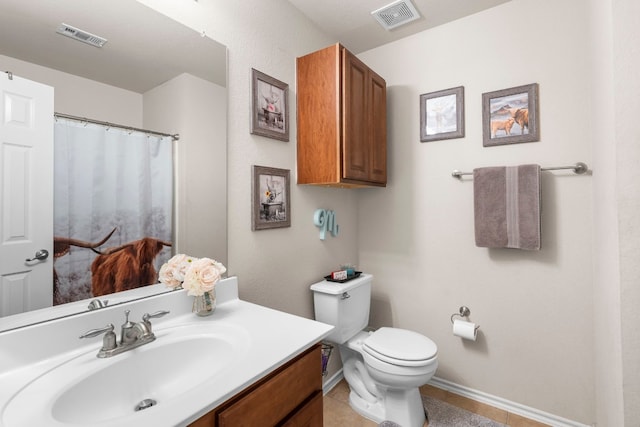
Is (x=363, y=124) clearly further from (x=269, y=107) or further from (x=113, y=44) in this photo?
(x=113, y=44)

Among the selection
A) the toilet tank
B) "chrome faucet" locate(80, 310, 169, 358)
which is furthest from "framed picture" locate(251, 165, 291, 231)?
"chrome faucet" locate(80, 310, 169, 358)

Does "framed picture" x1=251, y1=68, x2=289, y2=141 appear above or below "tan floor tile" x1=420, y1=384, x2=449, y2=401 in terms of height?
above

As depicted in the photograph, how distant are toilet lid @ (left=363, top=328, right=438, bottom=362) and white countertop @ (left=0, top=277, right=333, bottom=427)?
2.23 ft

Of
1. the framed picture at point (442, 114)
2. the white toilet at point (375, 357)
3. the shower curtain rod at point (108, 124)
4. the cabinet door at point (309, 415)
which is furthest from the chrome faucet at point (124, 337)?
the framed picture at point (442, 114)

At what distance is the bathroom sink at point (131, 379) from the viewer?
69 cm

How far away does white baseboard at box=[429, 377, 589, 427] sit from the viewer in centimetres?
171

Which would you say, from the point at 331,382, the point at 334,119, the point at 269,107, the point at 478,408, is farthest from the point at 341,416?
the point at 269,107

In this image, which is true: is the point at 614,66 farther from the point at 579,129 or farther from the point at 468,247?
the point at 468,247

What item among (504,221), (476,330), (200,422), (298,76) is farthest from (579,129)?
(200,422)

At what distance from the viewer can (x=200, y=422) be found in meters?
0.69

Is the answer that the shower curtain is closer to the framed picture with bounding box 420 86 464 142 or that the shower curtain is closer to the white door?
the white door

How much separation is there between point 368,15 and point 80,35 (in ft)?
5.15

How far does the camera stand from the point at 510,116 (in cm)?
181

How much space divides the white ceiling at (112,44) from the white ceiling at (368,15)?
84cm
